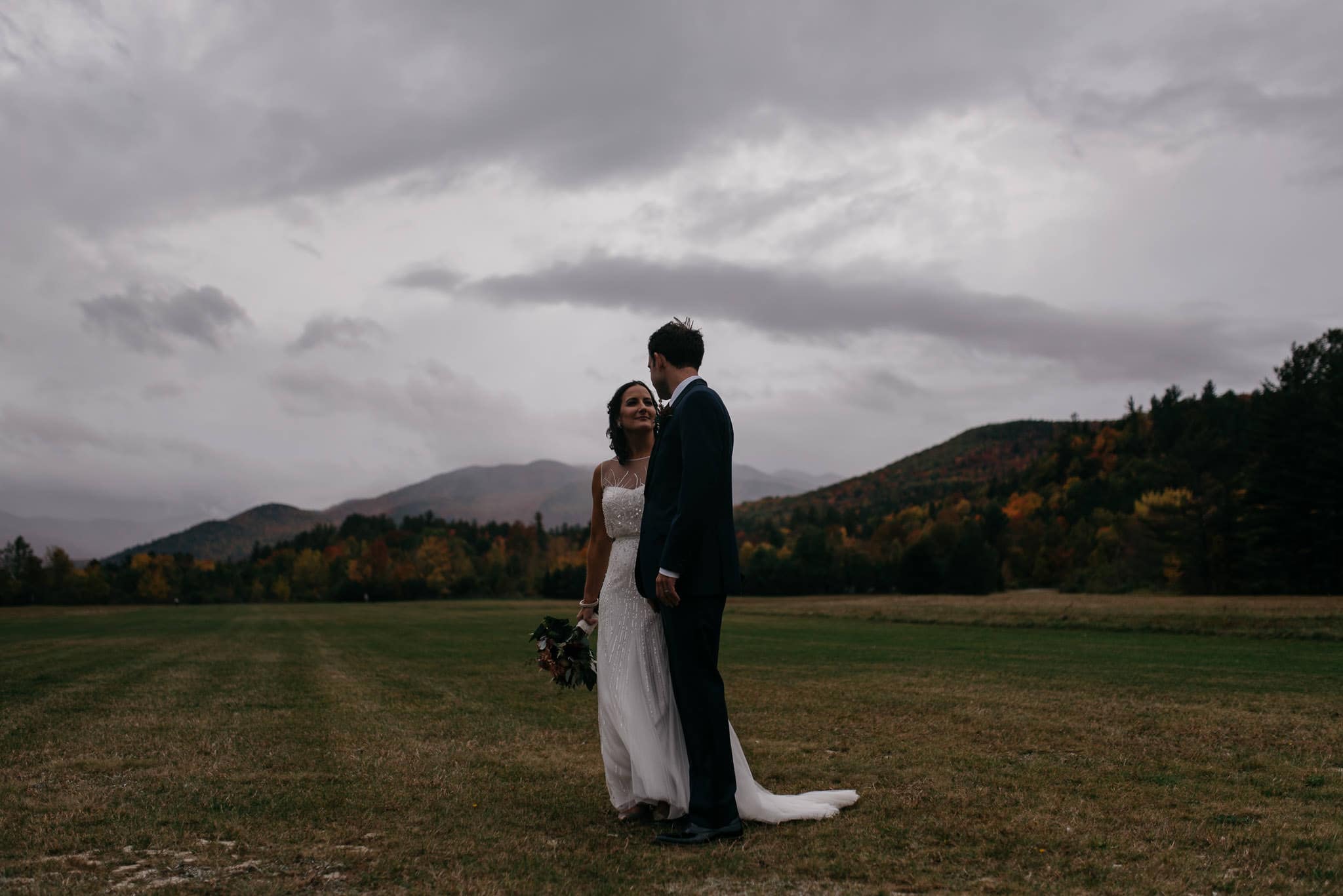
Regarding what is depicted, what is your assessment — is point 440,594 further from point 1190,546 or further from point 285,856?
point 285,856

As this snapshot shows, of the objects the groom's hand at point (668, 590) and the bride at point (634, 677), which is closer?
the groom's hand at point (668, 590)

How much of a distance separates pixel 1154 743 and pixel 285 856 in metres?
7.69

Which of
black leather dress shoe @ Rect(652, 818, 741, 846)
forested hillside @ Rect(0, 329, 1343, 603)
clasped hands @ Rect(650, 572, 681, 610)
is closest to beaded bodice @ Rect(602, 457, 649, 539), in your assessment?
clasped hands @ Rect(650, 572, 681, 610)

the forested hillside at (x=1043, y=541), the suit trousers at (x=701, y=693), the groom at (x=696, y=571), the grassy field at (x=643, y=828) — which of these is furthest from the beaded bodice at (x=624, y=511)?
the forested hillside at (x=1043, y=541)

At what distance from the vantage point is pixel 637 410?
21.9ft

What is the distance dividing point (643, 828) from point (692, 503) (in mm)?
2183

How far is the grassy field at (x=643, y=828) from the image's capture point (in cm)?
479

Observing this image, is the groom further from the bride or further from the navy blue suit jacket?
the bride

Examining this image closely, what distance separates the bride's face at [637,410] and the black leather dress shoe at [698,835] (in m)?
2.71

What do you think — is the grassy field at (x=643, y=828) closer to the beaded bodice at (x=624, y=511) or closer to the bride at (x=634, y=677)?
the bride at (x=634, y=677)

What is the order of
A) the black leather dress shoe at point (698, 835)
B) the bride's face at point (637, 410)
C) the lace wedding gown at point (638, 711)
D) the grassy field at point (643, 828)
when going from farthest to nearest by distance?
the bride's face at point (637, 410), the lace wedding gown at point (638, 711), the black leather dress shoe at point (698, 835), the grassy field at point (643, 828)

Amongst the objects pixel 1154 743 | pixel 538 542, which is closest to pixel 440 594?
pixel 538 542

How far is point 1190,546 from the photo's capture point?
66.2 metres

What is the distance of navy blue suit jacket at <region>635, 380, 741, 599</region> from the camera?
5.57 meters
